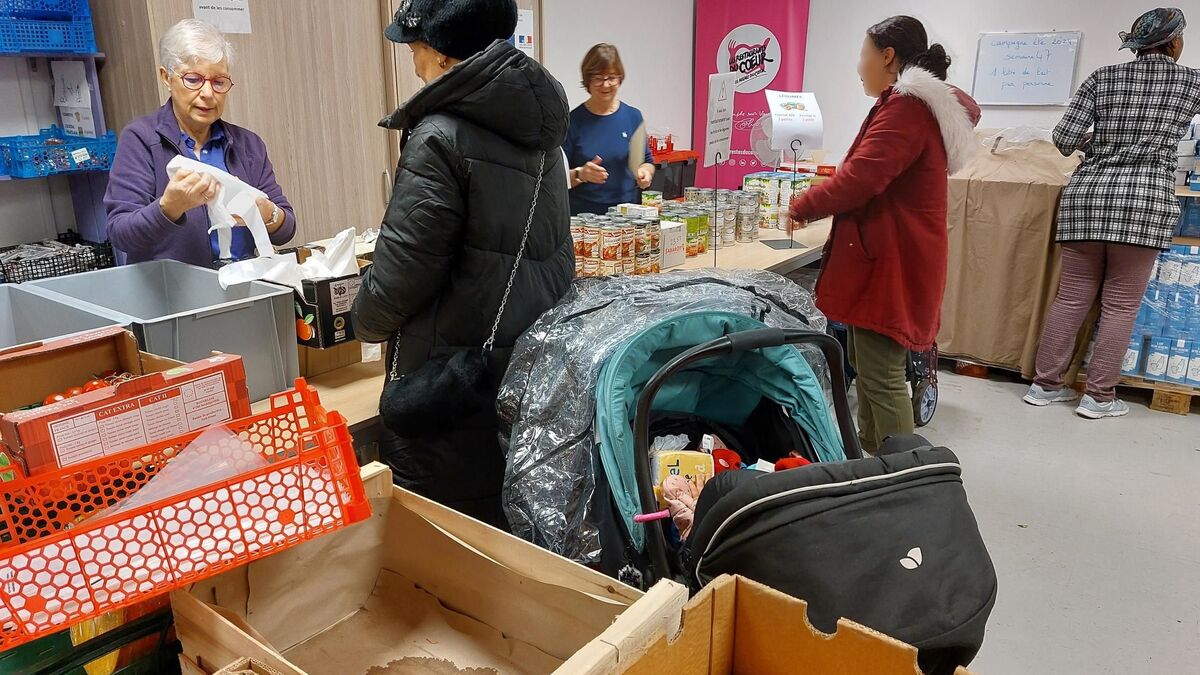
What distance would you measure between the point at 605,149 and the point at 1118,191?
2307mm

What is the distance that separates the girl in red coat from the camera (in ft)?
8.77

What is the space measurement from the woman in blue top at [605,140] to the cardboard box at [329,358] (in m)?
1.89

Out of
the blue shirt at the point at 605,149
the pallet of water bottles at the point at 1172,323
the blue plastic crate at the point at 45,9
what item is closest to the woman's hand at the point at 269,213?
the blue plastic crate at the point at 45,9

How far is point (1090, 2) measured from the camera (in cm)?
554

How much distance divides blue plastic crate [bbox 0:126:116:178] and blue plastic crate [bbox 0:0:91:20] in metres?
0.38

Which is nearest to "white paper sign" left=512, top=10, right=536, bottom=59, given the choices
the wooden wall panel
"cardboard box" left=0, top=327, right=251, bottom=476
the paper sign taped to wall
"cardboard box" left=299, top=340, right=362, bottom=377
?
the paper sign taped to wall

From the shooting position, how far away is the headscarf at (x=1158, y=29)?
12.1 ft

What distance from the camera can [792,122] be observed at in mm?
3484

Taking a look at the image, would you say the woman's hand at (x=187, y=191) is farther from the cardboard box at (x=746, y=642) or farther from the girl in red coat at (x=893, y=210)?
the girl in red coat at (x=893, y=210)

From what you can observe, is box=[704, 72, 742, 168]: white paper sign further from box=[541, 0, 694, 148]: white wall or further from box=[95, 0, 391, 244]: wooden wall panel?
box=[541, 0, 694, 148]: white wall

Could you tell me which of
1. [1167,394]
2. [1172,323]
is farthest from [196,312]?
[1167,394]

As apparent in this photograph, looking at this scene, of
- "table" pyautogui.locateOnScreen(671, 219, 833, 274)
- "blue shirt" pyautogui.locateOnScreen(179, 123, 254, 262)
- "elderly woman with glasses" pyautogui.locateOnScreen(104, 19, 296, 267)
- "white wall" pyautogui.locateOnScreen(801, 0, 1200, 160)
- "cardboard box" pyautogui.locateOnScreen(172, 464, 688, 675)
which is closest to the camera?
"cardboard box" pyautogui.locateOnScreen(172, 464, 688, 675)

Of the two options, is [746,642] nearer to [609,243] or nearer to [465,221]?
[465,221]

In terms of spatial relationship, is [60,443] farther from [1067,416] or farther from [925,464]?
[1067,416]
